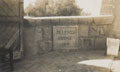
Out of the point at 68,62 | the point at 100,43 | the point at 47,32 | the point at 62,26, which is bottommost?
the point at 68,62

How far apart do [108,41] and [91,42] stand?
2.36ft

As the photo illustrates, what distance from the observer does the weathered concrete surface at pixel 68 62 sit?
4.66 m

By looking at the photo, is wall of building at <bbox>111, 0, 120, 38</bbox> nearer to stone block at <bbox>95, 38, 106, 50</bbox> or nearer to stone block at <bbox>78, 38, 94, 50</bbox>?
stone block at <bbox>95, 38, 106, 50</bbox>

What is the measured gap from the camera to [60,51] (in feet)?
20.9

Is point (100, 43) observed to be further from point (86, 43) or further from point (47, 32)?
point (47, 32)

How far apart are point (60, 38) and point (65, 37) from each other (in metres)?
0.18

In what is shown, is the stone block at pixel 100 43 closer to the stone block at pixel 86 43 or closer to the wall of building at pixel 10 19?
the stone block at pixel 86 43

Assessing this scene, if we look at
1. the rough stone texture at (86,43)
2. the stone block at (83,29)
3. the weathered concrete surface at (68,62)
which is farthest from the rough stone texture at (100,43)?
the stone block at (83,29)

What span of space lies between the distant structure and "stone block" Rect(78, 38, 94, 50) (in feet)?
3.46

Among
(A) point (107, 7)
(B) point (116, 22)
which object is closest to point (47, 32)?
(A) point (107, 7)

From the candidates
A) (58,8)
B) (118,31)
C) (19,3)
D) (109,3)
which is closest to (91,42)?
(118,31)

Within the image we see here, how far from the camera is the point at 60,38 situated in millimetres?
6324

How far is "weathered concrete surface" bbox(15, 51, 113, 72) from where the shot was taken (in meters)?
4.66

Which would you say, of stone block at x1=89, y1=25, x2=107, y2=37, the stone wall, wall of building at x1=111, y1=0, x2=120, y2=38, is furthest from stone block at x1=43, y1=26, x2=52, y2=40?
wall of building at x1=111, y1=0, x2=120, y2=38
